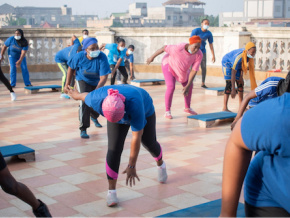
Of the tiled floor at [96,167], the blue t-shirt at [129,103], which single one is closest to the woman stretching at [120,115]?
the blue t-shirt at [129,103]

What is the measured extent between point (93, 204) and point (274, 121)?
11.1 feet

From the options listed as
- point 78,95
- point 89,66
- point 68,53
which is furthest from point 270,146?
point 68,53

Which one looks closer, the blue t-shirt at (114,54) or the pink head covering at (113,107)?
the pink head covering at (113,107)

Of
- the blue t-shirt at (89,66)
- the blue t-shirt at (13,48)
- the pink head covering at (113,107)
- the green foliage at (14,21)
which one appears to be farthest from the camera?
the green foliage at (14,21)

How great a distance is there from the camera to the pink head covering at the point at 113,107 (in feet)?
13.7

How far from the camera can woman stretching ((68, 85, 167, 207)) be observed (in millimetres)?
4227

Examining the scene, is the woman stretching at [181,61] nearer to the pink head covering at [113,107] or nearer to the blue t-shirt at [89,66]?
the blue t-shirt at [89,66]

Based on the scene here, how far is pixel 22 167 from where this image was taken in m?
6.41

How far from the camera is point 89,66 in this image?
25.3ft

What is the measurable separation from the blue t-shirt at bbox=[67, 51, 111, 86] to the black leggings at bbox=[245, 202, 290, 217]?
5542 mm

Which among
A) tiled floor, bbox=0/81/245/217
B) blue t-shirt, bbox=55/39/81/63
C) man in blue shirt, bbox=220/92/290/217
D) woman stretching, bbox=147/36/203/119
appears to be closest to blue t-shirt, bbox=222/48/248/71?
woman stretching, bbox=147/36/203/119

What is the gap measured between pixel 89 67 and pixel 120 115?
Answer: 3.64 meters

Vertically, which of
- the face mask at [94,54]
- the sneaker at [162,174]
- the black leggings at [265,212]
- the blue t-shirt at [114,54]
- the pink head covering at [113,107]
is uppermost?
the face mask at [94,54]

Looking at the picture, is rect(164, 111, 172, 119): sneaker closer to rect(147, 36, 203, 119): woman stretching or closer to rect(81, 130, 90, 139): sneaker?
rect(147, 36, 203, 119): woman stretching
